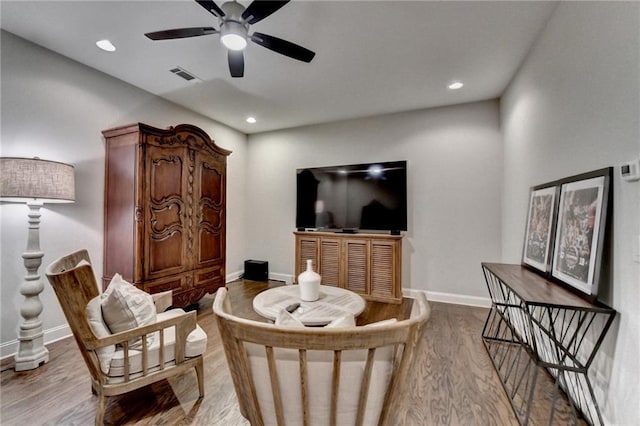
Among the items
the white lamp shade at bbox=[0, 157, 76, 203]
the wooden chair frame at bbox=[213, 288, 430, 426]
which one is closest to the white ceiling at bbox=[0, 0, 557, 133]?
the white lamp shade at bbox=[0, 157, 76, 203]

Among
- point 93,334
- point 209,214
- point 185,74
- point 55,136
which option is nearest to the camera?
point 93,334

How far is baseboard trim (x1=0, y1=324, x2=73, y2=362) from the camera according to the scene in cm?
229

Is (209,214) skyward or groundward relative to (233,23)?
groundward

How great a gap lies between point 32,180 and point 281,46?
2105 mm

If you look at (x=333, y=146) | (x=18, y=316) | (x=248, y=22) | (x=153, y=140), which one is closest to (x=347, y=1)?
(x=248, y=22)

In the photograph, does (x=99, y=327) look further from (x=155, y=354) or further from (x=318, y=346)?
(x=318, y=346)

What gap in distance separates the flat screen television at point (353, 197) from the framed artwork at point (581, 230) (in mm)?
2032

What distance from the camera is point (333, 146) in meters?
4.52

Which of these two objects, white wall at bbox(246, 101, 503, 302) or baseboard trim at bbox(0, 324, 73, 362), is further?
white wall at bbox(246, 101, 503, 302)

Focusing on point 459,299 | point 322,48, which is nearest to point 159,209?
point 322,48

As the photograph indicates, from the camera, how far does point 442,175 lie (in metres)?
3.83

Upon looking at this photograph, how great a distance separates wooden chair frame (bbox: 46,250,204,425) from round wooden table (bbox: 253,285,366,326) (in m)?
0.60

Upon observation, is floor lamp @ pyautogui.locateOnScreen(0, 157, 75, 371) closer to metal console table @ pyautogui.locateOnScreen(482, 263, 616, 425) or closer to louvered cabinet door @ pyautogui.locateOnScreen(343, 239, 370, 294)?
louvered cabinet door @ pyautogui.locateOnScreen(343, 239, 370, 294)

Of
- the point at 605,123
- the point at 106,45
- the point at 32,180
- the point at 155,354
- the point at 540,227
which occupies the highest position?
the point at 106,45
